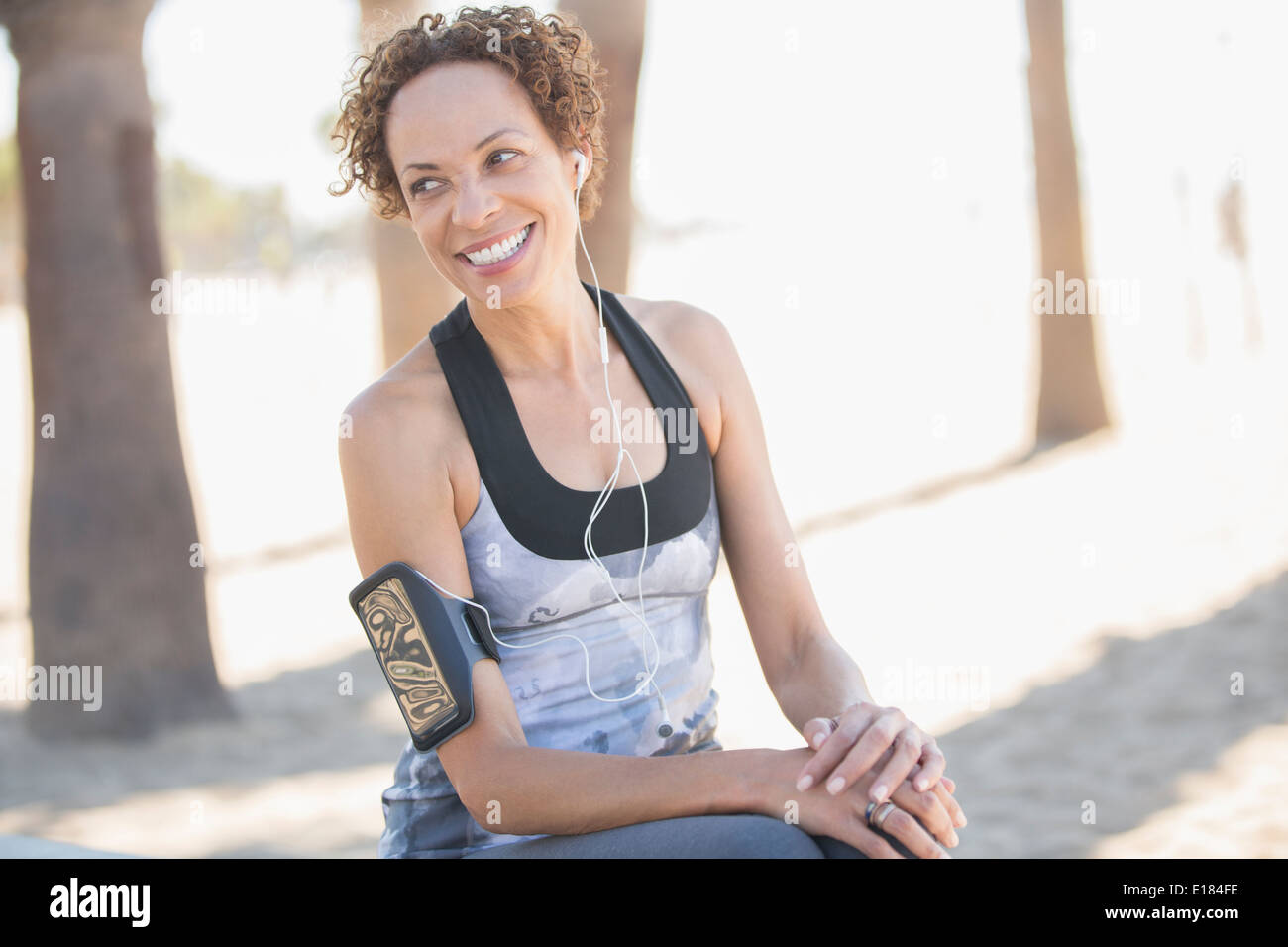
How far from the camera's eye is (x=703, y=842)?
1.72 m

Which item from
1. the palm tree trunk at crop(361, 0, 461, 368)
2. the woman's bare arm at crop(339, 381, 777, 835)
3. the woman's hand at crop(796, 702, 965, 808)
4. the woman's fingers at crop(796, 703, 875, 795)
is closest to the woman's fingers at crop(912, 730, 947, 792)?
the woman's hand at crop(796, 702, 965, 808)

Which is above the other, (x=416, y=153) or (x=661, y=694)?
(x=416, y=153)

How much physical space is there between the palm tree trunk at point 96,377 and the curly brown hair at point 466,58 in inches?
140

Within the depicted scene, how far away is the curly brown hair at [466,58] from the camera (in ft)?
6.73

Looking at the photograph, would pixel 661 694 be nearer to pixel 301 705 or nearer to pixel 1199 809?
pixel 1199 809

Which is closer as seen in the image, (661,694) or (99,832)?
(661,694)

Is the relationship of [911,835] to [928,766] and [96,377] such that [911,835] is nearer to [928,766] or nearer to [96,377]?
[928,766]

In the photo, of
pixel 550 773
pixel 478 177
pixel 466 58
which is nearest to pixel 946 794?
pixel 550 773

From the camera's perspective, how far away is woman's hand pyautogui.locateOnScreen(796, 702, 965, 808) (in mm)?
1771

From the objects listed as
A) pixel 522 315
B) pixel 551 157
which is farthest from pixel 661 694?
pixel 551 157

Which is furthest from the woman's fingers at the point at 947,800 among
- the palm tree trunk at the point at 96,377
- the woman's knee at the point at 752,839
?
the palm tree trunk at the point at 96,377

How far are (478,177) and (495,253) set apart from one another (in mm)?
126
